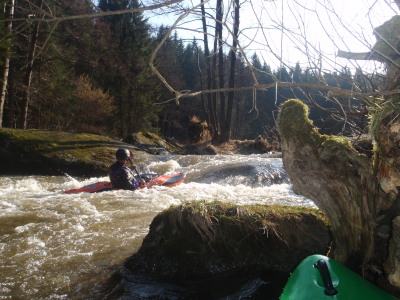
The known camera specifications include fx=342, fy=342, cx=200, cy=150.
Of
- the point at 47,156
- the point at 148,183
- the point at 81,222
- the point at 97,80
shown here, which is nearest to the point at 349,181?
the point at 81,222

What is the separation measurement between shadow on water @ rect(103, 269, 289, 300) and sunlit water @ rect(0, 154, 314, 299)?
0.21 m

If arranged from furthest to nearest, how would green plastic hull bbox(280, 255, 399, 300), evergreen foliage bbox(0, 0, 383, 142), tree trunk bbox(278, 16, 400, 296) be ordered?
evergreen foliage bbox(0, 0, 383, 142)
tree trunk bbox(278, 16, 400, 296)
green plastic hull bbox(280, 255, 399, 300)

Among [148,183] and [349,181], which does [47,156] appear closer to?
[148,183]

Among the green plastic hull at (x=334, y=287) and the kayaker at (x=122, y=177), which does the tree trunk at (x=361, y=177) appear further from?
the kayaker at (x=122, y=177)

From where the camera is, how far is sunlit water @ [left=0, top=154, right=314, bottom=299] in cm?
282

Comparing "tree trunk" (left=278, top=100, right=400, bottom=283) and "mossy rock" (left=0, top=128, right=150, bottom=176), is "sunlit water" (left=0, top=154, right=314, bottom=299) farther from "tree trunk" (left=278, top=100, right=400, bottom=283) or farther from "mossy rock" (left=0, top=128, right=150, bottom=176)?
"tree trunk" (left=278, top=100, right=400, bottom=283)

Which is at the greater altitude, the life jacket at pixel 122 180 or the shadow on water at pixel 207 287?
the life jacket at pixel 122 180

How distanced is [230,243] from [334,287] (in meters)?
1.37

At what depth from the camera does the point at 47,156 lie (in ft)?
30.7

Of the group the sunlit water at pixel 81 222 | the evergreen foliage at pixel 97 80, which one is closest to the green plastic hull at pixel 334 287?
the sunlit water at pixel 81 222

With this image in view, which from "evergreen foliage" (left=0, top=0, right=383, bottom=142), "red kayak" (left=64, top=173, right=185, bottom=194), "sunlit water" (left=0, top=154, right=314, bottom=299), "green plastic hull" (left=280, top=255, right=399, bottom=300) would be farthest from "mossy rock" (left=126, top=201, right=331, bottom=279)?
"evergreen foliage" (left=0, top=0, right=383, bottom=142)

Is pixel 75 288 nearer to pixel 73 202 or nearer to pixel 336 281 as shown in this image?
pixel 336 281

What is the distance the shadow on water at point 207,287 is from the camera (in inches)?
102

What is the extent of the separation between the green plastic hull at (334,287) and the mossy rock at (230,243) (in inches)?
41.9
